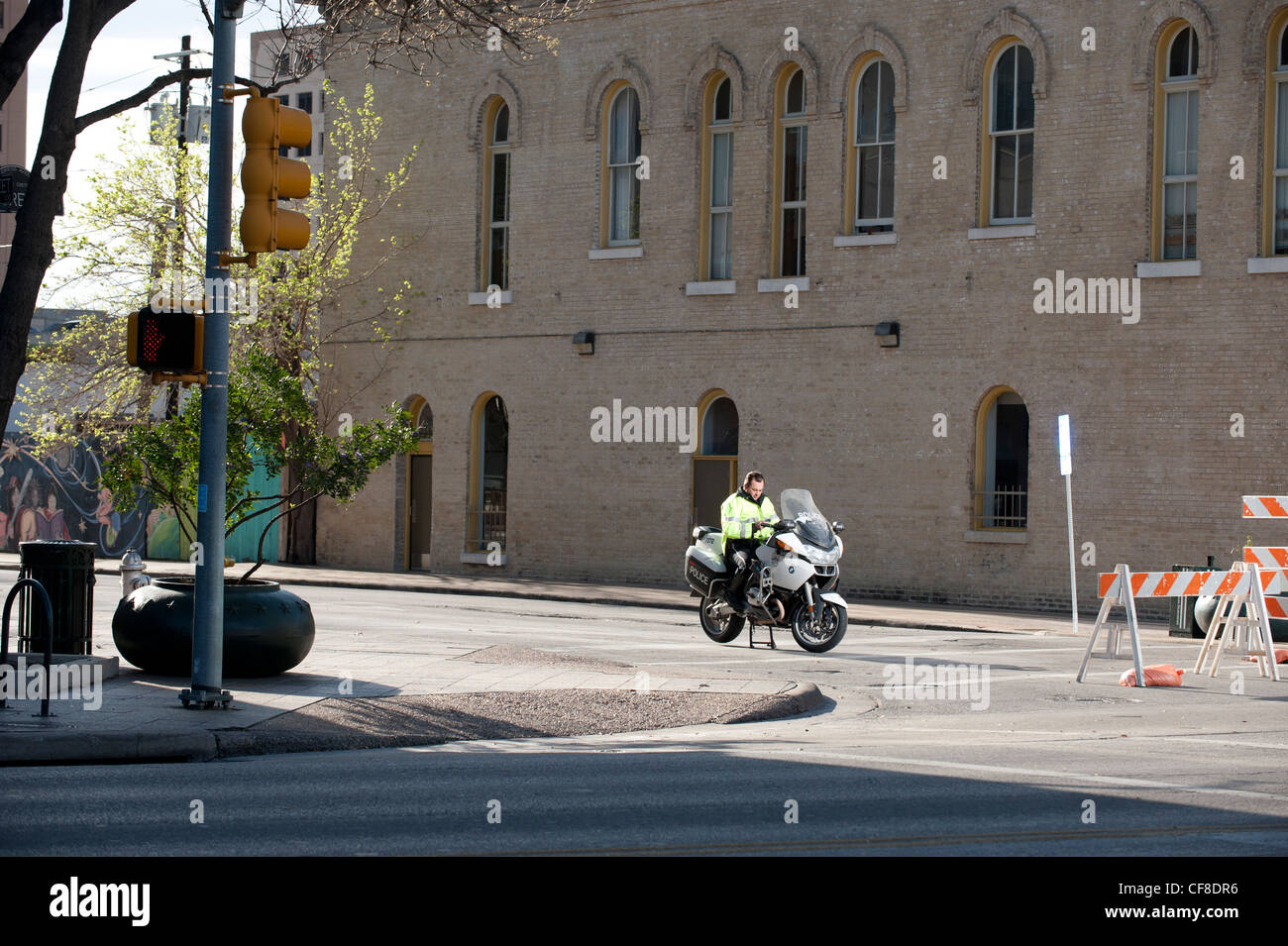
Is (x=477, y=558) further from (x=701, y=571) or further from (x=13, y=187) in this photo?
(x=13, y=187)

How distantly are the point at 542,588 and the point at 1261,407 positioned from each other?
38.5ft

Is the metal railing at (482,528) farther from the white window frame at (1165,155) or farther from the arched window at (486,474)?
the white window frame at (1165,155)

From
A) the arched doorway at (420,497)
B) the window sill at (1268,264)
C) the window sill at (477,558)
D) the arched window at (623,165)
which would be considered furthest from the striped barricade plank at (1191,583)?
the arched doorway at (420,497)

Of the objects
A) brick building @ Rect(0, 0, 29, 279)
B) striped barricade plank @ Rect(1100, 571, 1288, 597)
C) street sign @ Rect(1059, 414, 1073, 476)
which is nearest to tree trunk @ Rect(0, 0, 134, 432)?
striped barricade plank @ Rect(1100, 571, 1288, 597)

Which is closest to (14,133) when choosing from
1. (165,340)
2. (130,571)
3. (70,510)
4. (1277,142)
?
(70,510)

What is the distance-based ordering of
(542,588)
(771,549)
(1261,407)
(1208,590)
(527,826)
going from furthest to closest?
(542,588), (1261,407), (771,549), (1208,590), (527,826)

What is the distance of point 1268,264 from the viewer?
74.3 ft

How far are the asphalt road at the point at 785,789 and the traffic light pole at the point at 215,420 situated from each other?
1.49 metres

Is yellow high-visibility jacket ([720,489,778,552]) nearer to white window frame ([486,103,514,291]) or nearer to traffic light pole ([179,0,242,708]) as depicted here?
traffic light pole ([179,0,242,708])

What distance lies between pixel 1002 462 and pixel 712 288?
5883 mm

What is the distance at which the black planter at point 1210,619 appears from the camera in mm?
19172
